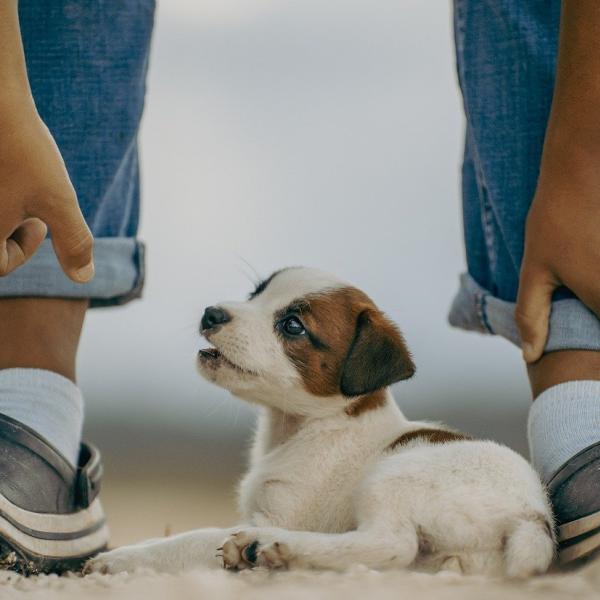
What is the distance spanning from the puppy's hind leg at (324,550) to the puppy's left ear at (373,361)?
41cm

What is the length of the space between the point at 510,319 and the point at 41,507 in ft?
3.34

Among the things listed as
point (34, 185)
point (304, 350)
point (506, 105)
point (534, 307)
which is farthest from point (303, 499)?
point (506, 105)

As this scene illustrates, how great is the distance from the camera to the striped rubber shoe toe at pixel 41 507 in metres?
1.69

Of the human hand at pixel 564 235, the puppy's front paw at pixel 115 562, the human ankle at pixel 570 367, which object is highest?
the human hand at pixel 564 235

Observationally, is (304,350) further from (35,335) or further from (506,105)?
(506,105)

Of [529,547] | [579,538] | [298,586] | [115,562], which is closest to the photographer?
[298,586]

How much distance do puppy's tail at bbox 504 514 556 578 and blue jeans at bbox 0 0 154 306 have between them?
101 centimetres

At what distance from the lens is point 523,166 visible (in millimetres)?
2119

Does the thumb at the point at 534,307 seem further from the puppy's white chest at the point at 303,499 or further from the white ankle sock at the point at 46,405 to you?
the white ankle sock at the point at 46,405

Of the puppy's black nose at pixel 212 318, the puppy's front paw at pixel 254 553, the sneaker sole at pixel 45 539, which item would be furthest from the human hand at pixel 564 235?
the sneaker sole at pixel 45 539

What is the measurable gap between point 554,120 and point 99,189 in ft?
3.10

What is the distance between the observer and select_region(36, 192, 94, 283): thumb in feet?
5.60

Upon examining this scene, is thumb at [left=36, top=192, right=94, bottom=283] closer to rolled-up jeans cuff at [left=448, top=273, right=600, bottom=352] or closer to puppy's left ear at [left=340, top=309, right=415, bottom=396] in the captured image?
puppy's left ear at [left=340, top=309, right=415, bottom=396]

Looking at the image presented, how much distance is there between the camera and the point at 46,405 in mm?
1941
